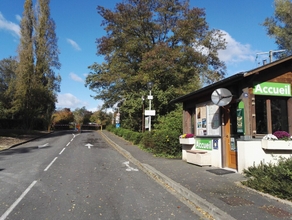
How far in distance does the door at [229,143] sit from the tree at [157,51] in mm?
14149

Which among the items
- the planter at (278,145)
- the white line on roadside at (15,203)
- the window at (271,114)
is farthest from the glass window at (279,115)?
the white line on roadside at (15,203)

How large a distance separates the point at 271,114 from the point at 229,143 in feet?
5.81

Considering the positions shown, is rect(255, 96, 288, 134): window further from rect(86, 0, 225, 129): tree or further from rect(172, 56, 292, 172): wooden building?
rect(86, 0, 225, 129): tree

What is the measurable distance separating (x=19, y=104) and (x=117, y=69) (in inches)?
511

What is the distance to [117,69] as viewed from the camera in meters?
28.4

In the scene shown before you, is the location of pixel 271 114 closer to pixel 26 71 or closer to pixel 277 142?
pixel 277 142

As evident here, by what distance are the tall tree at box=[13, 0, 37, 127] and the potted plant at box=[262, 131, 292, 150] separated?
2941cm

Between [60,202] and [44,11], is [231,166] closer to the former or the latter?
[60,202]

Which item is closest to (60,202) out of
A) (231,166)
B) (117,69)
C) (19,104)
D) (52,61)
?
(231,166)

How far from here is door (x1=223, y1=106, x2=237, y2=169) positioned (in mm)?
9797

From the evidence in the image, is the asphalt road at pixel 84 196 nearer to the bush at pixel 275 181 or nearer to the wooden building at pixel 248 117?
the bush at pixel 275 181

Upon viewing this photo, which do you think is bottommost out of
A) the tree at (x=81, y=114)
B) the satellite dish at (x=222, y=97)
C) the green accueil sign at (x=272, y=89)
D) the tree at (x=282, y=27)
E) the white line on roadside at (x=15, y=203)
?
the white line on roadside at (x=15, y=203)

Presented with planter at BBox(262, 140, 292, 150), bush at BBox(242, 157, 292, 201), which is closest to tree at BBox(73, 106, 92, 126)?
planter at BBox(262, 140, 292, 150)

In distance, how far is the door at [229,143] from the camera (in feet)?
32.1
